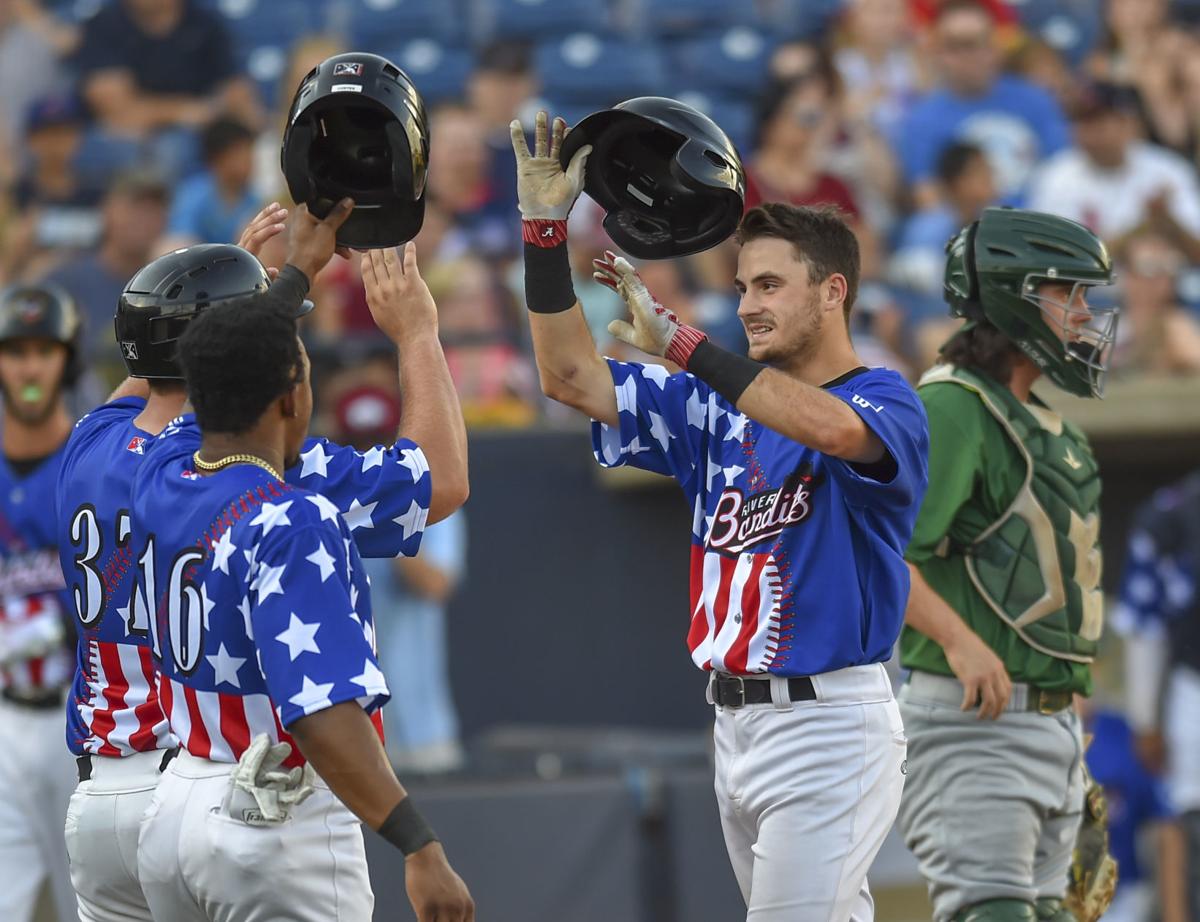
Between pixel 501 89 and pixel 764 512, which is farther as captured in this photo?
pixel 501 89

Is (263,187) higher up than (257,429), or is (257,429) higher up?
(263,187)

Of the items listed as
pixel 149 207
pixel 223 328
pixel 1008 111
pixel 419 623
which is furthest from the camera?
pixel 1008 111

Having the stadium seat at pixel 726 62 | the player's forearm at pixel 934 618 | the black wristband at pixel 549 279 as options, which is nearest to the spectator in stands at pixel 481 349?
the stadium seat at pixel 726 62

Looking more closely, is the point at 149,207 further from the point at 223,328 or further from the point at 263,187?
the point at 223,328

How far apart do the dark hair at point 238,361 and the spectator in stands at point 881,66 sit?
880cm

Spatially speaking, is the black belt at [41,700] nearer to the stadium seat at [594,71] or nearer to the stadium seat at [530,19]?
the stadium seat at [594,71]

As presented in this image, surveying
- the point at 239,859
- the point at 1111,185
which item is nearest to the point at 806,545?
the point at 239,859

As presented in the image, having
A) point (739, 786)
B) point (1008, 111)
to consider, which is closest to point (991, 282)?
point (739, 786)

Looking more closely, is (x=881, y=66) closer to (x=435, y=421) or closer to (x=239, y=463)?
(x=435, y=421)

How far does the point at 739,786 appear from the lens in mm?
4395

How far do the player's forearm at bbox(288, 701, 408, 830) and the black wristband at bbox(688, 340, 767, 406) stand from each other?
124cm

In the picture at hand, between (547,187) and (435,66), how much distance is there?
8426 millimetres

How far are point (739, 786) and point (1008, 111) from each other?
825 centimetres

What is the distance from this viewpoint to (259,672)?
3.70 m
